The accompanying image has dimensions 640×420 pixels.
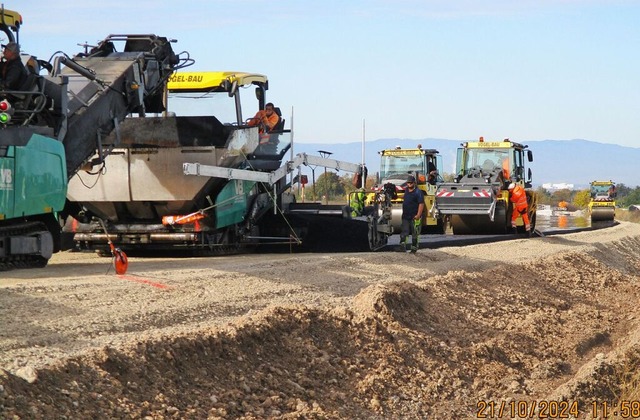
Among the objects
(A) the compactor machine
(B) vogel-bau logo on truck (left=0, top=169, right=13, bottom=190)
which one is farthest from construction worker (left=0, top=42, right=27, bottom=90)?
(A) the compactor machine

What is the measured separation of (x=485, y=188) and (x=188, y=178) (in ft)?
36.4

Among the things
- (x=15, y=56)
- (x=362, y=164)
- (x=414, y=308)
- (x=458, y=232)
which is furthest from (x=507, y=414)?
(x=458, y=232)

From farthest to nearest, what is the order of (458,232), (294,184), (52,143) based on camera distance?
(458,232), (294,184), (52,143)

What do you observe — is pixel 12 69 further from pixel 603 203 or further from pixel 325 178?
pixel 603 203

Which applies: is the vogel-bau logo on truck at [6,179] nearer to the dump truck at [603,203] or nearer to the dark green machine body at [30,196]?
the dark green machine body at [30,196]

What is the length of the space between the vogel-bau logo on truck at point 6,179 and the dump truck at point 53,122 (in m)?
0.01

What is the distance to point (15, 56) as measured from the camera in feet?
42.5

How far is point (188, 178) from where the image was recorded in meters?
16.5

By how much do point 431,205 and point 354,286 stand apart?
46.0 ft

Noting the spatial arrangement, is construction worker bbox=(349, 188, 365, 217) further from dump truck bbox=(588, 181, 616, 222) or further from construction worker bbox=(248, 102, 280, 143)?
dump truck bbox=(588, 181, 616, 222)

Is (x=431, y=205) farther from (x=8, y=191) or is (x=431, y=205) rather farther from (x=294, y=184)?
(x=8, y=191)

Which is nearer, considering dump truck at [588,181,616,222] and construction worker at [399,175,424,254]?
construction worker at [399,175,424,254]

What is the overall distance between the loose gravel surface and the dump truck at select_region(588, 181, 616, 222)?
28673mm

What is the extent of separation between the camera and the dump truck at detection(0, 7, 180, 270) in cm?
1288
